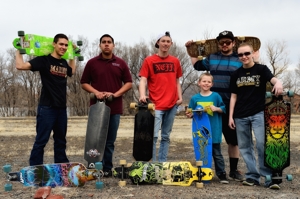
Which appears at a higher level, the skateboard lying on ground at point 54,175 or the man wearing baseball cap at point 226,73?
→ the man wearing baseball cap at point 226,73

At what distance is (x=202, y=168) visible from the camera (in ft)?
14.8

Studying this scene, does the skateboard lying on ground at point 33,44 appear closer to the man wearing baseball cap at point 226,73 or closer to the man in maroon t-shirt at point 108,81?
the man in maroon t-shirt at point 108,81

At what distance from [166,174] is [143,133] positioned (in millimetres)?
760

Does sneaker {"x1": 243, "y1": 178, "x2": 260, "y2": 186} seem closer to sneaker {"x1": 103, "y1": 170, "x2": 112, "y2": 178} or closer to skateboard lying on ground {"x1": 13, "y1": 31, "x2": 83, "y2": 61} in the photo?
sneaker {"x1": 103, "y1": 170, "x2": 112, "y2": 178}

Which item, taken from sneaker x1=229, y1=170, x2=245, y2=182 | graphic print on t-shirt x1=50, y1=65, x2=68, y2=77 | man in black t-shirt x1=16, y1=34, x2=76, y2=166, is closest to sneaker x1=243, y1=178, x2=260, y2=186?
sneaker x1=229, y1=170, x2=245, y2=182

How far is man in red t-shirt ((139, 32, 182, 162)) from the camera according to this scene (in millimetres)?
4957

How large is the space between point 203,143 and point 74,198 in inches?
80.9

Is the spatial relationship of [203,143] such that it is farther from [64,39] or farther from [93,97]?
[64,39]

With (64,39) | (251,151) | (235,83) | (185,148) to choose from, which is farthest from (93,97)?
(185,148)

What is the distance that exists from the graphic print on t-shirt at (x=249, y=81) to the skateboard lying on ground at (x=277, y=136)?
0.99 feet

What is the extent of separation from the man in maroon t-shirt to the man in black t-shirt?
0.44m

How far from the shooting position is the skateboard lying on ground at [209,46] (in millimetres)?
5383

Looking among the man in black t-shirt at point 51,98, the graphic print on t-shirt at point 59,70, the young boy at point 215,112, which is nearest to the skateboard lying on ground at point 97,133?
the man in black t-shirt at point 51,98

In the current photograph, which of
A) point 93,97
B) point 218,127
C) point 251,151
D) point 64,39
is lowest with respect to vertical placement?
point 251,151
